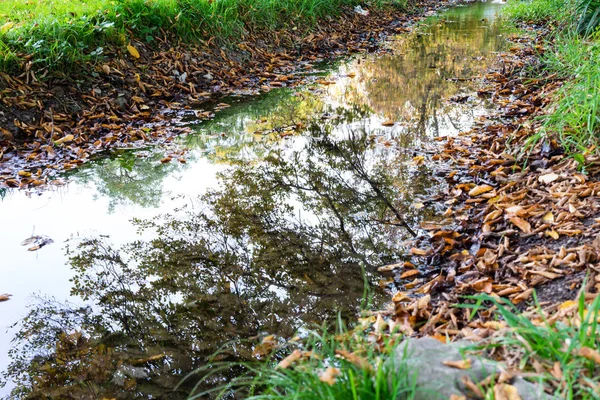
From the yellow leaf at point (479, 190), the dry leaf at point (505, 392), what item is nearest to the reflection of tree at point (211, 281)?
the yellow leaf at point (479, 190)

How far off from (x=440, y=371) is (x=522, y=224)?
5.04 ft

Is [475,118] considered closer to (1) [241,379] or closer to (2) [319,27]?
(1) [241,379]

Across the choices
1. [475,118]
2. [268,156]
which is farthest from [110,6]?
[475,118]

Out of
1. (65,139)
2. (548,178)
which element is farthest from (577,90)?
(65,139)

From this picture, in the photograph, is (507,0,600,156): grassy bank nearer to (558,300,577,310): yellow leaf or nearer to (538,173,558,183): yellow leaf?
(538,173,558,183): yellow leaf

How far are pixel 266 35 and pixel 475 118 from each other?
13.3 ft

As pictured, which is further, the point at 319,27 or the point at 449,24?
the point at 449,24

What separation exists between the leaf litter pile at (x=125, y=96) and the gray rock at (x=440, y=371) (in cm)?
358

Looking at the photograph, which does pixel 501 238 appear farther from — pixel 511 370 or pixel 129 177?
pixel 129 177

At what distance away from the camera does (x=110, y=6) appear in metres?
5.89

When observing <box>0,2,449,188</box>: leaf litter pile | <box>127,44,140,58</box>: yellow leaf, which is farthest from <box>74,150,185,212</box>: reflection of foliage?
<box>127,44,140,58</box>: yellow leaf

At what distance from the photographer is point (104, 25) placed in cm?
547

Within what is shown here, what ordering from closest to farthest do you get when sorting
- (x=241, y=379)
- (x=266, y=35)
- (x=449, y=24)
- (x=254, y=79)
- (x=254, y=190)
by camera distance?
(x=241, y=379), (x=254, y=190), (x=254, y=79), (x=266, y=35), (x=449, y=24)

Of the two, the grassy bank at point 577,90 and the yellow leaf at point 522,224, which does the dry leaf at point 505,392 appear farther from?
the grassy bank at point 577,90
